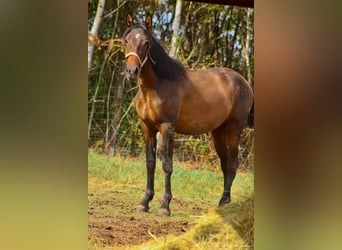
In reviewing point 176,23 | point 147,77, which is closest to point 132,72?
point 147,77

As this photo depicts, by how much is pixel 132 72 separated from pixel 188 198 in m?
1.25

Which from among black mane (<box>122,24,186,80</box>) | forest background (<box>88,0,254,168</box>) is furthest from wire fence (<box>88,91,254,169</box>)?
black mane (<box>122,24,186,80</box>)

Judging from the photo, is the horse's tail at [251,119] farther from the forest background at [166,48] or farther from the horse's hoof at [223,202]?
the horse's hoof at [223,202]

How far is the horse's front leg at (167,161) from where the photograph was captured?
4.89 meters

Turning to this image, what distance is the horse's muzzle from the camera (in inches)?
189

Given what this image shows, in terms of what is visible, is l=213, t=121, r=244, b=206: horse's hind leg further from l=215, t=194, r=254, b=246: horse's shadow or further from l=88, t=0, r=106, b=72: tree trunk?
l=88, t=0, r=106, b=72: tree trunk

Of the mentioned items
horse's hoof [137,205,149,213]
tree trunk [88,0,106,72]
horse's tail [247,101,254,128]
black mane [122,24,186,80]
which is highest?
tree trunk [88,0,106,72]

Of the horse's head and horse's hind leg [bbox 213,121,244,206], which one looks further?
horse's hind leg [bbox 213,121,244,206]

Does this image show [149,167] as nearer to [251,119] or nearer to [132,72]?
[132,72]

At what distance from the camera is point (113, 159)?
4.79m

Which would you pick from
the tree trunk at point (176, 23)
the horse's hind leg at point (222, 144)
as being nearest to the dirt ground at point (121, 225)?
the horse's hind leg at point (222, 144)
